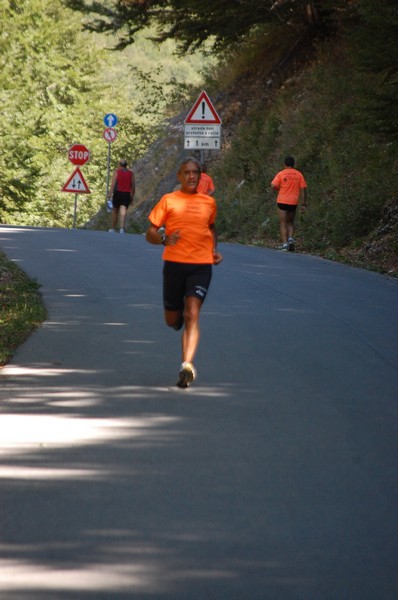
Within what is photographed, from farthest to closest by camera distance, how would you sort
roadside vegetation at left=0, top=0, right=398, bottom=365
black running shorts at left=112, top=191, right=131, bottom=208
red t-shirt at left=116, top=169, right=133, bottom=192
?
black running shorts at left=112, top=191, right=131, bottom=208 < red t-shirt at left=116, top=169, right=133, bottom=192 < roadside vegetation at left=0, top=0, right=398, bottom=365

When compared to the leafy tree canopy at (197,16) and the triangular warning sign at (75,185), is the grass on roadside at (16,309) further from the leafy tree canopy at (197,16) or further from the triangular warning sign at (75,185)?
the triangular warning sign at (75,185)

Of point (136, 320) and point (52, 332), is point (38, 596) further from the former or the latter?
point (136, 320)

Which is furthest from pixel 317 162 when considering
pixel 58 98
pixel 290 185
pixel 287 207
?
pixel 58 98

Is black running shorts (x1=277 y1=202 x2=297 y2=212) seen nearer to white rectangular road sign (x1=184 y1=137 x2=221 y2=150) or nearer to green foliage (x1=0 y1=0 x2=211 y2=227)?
white rectangular road sign (x1=184 y1=137 x2=221 y2=150)

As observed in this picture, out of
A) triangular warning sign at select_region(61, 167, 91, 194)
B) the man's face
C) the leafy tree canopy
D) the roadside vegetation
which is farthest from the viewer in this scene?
triangular warning sign at select_region(61, 167, 91, 194)

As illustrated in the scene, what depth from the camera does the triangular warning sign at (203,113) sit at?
96.5 ft

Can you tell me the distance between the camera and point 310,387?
9.80m

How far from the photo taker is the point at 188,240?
1018cm

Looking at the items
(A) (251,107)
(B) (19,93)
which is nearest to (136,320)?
(A) (251,107)

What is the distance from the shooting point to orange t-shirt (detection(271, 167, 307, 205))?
84.8 ft

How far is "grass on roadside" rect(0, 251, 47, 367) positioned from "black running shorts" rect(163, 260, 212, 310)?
5.39 ft

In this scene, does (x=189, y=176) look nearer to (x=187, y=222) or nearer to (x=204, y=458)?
(x=187, y=222)

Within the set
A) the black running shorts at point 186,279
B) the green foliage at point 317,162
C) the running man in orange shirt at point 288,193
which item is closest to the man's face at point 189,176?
the black running shorts at point 186,279

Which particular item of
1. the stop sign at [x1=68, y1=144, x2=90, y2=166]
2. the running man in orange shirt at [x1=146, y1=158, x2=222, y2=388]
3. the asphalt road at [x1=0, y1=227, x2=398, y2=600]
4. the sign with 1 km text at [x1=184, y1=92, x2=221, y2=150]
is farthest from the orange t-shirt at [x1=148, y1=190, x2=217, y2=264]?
the stop sign at [x1=68, y1=144, x2=90, y2=166]
